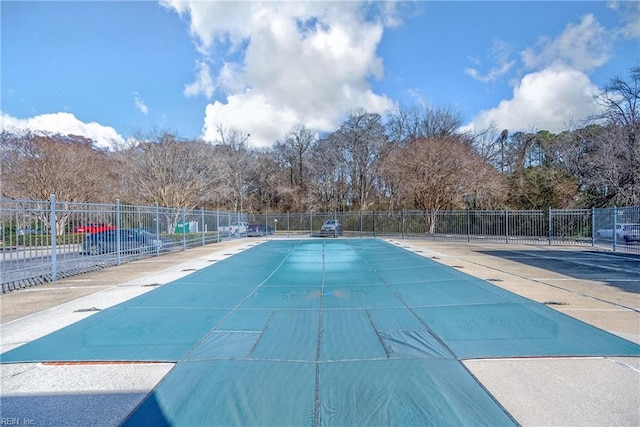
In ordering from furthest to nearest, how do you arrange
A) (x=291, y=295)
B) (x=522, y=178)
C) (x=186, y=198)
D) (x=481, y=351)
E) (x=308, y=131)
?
(x=308, y=131) → (x=522, y=178) → (x=186, y=198) → (x=291, y=295) → (x=481, y=351)

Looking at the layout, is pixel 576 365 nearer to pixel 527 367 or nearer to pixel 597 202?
pixel 527 367

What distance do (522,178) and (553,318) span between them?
2577cm

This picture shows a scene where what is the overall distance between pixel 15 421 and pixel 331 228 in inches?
962

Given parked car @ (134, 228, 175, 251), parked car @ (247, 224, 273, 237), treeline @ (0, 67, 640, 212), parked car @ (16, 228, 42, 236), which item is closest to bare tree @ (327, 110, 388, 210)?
treeline @ (0, 67, 640, 212)

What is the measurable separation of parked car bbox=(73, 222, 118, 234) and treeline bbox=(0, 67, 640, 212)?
13801 mm

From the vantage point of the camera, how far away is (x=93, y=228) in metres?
9.80

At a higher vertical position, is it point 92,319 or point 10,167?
point 10,167

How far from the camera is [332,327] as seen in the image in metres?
4.66

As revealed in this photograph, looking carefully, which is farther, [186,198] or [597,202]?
[186,198]

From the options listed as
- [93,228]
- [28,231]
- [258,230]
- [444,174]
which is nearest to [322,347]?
[28,231]

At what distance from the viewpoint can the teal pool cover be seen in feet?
8.87

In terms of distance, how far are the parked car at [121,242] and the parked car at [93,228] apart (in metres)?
0.11

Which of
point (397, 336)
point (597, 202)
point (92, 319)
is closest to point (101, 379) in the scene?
point (92, 319)

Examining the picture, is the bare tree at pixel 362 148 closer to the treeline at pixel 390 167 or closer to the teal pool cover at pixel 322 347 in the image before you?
the treeline at pixel 390 167
